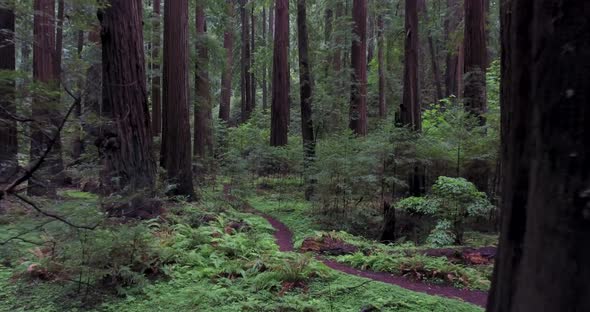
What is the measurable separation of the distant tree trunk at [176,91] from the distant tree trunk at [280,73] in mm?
6335

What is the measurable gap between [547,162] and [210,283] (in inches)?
181

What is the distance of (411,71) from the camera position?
13.3 m

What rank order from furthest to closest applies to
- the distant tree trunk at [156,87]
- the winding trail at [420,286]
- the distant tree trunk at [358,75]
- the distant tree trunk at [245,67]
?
the distant tree trunk at [245,67], the distant tree trunk at [156,87], the distant tree trunk at [358,75], the winding trail at [420,286]

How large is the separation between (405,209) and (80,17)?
327 inches

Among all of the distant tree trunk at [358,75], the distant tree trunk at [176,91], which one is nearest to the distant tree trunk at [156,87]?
the distant tree trunk at [176,91]

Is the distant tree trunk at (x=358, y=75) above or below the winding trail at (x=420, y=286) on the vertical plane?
above

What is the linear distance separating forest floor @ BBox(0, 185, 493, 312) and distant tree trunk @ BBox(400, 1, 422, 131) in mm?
7044

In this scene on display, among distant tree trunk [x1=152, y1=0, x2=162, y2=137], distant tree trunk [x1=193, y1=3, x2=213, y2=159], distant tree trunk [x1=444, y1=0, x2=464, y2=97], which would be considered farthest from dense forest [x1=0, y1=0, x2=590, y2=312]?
distant tree trunk [x1=444, y1=0, x2=464, y2=97]

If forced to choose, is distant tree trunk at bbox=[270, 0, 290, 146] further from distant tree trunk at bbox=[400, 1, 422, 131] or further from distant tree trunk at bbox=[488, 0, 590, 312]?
distant tree trunk at bbox=[488, 0, 590, 312]

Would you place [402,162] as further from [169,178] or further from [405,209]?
[169,178]

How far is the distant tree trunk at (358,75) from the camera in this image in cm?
1748

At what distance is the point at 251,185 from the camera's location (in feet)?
52.0

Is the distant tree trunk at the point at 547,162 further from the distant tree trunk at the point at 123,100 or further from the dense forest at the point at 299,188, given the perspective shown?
the distant tree trunk at the point at 123,100

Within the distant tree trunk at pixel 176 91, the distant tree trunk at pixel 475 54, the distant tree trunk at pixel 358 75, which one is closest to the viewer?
the distant tree trunk at pixel 176 91
